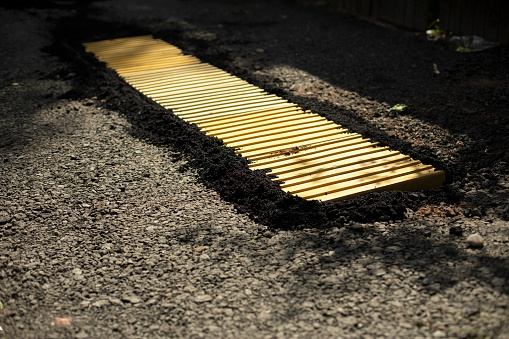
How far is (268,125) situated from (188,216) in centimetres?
174

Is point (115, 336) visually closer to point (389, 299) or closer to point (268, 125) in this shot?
point (389, 299)

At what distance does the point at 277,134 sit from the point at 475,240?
2.12m

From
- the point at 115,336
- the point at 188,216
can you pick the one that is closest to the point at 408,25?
the point at 188,216

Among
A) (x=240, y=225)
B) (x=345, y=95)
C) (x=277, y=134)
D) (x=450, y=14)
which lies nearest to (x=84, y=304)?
(x=240, y=225)

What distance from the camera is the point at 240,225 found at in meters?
3.22

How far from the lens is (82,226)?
129 inches

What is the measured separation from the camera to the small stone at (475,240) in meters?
2.85

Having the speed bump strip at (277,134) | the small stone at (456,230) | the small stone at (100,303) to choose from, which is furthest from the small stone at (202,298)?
the small stone at (456,230)

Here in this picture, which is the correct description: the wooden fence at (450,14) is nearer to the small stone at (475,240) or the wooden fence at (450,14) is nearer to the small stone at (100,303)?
the small stone at (475,240)

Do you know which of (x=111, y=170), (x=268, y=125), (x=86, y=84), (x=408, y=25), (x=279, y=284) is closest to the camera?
(x=279, y=284)

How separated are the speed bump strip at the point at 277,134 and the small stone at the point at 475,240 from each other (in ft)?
2.44

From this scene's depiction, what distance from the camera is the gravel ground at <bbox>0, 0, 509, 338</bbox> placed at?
8.02 feet

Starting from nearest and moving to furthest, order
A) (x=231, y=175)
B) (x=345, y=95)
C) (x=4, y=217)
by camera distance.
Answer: (x=4, y=217) → (x=231, y=175) → (x=345, y=95)

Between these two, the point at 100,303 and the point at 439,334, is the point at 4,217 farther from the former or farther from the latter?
the point at 439,334
